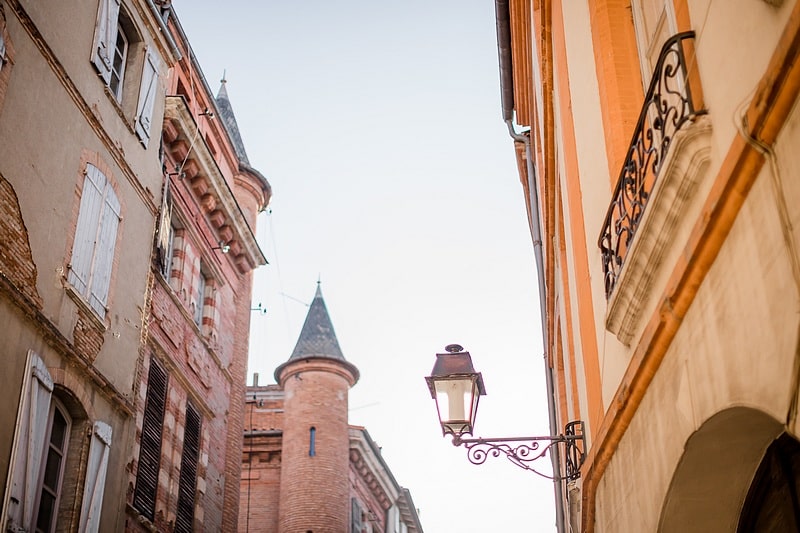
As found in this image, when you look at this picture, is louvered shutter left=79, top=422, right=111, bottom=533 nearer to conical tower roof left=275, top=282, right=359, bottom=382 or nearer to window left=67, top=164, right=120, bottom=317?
window left=67, top=164, right=120, bottom=317

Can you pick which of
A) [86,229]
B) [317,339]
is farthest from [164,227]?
[317,339]

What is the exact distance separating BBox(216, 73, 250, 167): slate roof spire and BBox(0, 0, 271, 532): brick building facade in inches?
185

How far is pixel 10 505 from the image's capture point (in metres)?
9.95

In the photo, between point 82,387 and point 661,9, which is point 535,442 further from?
point 82,387

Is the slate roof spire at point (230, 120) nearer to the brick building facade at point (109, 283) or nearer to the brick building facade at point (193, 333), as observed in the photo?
the brick building facade at point (193, 333)

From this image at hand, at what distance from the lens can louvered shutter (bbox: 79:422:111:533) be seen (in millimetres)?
11938

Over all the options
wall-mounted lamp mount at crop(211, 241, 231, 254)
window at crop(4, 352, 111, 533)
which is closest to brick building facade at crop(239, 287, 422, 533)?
wall-mounted lamp mount at crop(211, 241, 231, 254)

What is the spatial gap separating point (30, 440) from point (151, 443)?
5.08 metres

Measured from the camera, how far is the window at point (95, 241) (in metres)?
12.4

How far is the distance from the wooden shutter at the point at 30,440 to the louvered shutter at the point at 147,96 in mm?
5138

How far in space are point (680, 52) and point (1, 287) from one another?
782 cm

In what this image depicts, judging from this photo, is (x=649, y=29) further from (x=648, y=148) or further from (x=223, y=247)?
(x=223, y=247)

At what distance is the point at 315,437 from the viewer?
29.3 meters

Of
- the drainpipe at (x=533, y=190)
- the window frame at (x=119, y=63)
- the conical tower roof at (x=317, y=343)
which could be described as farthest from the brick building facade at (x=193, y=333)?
the conical tower roof at (x=317, y=343)
